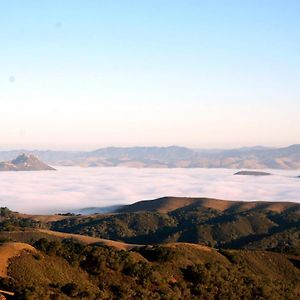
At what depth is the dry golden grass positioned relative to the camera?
169 feet

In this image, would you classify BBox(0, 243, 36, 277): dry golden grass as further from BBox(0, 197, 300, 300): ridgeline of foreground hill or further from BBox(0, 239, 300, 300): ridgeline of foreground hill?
BBox(0, 239, 300, 300): ridgeline of foreground hill

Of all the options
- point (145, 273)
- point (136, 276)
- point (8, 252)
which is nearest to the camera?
point (8, 252)

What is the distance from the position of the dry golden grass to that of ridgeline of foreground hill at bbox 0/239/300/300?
2.24 ft

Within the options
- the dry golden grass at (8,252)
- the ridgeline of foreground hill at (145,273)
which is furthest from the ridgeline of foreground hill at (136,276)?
the dry golden grass at (8,252)

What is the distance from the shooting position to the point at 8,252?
55.1 m

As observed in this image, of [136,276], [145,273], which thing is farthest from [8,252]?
[145,273]

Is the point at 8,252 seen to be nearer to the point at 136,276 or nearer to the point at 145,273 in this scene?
the point at 136,276

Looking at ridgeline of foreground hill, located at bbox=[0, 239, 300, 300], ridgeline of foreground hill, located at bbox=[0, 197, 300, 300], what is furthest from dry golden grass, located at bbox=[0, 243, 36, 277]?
ridgeline of foreground hill, located at bbox=[0, 239, 300, 300]

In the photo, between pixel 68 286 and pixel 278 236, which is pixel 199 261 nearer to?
pixel 68 286

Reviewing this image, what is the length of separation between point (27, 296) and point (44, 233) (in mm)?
97567

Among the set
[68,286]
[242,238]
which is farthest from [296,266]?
[242,238]

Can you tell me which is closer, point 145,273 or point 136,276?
point 136,276

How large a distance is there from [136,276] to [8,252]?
47.2ft

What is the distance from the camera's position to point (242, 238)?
188000 millimetres
